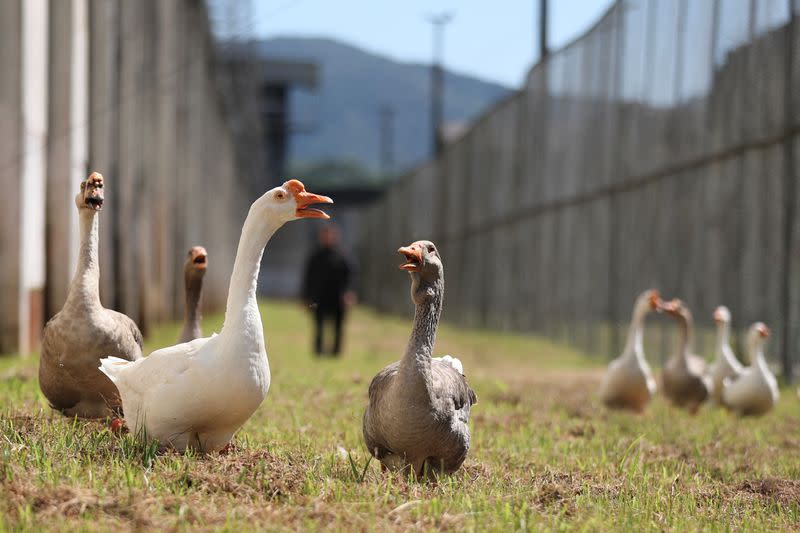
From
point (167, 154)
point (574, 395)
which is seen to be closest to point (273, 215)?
point (574, 395)

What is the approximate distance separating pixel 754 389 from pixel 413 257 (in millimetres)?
5194

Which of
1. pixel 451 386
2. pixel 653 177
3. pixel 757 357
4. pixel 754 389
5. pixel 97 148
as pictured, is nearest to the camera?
pixel 451 386

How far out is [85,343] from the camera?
5473 millimetres

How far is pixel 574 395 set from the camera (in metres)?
10.8

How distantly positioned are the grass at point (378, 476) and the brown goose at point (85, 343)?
0.53ft

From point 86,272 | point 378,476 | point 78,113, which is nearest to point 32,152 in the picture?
point 78,113

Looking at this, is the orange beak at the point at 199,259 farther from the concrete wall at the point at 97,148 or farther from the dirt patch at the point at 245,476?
the concrete wall at the point at 97,148

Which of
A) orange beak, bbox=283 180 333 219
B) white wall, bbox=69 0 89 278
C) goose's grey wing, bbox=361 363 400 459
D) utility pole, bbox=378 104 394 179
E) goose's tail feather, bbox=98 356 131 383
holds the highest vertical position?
utility pole, bbox=378 104 394 179

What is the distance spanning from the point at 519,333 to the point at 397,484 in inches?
790

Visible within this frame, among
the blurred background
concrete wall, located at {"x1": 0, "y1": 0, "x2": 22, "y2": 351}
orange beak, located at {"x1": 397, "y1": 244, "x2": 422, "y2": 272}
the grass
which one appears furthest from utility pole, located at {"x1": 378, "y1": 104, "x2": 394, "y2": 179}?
orange beak, located at {"x1": 397, "y1": 244, "x2": 422, "y2": 272}

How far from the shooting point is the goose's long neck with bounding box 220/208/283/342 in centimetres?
486

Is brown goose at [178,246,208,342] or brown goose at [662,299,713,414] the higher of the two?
brown goose at [178,246,208,342]

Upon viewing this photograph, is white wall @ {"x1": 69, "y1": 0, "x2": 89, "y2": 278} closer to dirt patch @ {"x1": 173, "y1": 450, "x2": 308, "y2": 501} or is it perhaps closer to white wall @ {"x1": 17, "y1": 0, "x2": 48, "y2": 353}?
white wall @ {"x1": 17, "y1": 0, "x2": 48, "y2": 353}

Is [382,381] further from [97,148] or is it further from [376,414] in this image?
[97,148]
